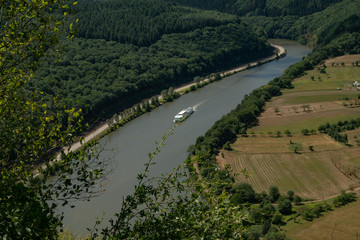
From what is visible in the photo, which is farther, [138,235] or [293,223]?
[293,223]

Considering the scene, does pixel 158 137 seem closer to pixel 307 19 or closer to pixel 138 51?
pixel 138 51

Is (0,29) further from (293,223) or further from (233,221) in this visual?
(293,223)

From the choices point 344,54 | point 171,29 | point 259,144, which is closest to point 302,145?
point 259,144

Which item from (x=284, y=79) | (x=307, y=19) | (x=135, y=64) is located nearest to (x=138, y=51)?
(x=135, y=64)

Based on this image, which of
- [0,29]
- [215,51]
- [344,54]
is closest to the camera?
[0,29]

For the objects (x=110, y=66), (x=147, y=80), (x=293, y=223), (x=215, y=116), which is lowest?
(x=293, y=223)

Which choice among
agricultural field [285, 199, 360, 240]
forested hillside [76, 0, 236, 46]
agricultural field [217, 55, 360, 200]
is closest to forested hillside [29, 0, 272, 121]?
forested hillside [76, 0, 236, 46]
